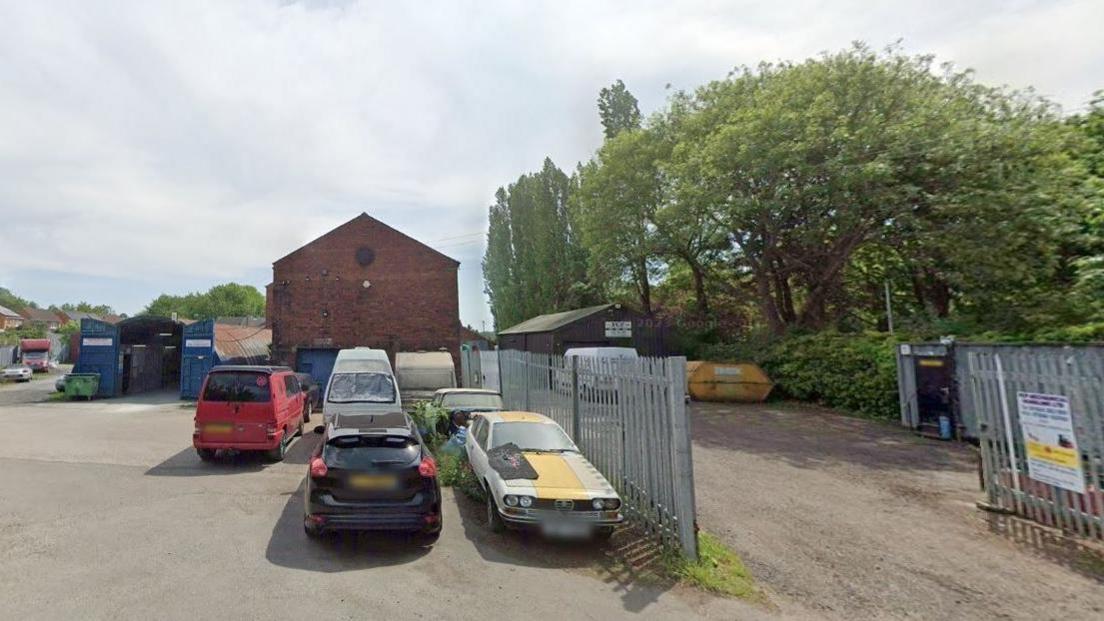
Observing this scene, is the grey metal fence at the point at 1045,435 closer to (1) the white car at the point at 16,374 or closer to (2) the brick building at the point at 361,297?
(2) the brick building at the point at 361,297

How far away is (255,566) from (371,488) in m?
1.22

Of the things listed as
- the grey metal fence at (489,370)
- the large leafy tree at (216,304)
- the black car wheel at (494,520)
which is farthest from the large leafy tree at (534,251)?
the large leafy tree at (216,304)

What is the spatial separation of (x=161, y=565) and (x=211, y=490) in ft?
10.6

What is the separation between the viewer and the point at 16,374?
110 ft

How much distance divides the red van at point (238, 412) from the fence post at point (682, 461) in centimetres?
768

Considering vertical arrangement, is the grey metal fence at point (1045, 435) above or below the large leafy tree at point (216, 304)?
below

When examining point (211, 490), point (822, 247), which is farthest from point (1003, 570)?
point (822, 247)

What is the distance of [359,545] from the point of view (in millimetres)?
5727

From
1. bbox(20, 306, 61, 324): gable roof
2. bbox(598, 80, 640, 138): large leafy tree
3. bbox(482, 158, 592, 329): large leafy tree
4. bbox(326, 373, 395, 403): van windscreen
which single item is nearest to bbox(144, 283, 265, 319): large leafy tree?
bbox(20, 306, 61, 324): gable roof

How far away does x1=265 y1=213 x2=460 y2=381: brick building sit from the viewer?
82.7 ft

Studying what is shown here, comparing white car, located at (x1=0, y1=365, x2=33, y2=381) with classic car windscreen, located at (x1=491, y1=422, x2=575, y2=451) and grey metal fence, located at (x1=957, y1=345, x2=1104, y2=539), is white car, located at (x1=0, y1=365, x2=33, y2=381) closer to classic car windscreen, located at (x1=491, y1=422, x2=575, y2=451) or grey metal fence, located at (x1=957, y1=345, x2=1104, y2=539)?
classic car windscreen, located at (x1=491, y1=422, x2=575, y2=451)

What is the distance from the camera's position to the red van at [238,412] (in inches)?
372

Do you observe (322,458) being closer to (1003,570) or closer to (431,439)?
(431,439)

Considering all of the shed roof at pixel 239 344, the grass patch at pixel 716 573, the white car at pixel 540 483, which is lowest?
the grass patch at pixel 716 573
